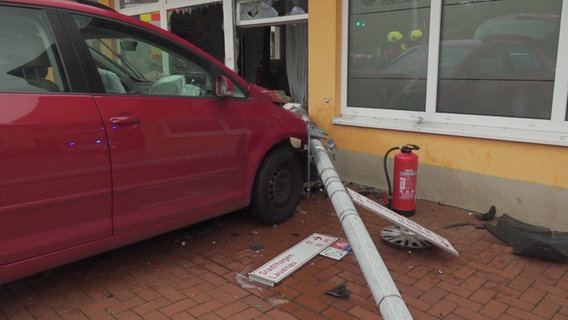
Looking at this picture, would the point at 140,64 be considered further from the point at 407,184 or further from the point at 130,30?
the point at 407,184

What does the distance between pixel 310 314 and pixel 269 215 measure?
1.50 m

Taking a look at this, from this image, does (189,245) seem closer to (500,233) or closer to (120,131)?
(120,131)

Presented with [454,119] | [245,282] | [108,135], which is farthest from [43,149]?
[454,119]

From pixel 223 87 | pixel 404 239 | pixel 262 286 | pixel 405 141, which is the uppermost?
pixel 223 87

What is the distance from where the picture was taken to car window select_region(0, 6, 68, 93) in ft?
8.91

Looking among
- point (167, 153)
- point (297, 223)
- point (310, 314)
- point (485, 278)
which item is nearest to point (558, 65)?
point (485, 278)

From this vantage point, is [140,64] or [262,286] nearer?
[262,286]

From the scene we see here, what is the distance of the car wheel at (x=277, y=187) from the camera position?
4242mm

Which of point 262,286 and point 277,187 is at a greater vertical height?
point 277,187

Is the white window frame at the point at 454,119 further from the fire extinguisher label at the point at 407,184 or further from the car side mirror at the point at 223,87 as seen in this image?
the car side mirror at the point at 223,87

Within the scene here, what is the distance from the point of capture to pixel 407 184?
463 centimetres

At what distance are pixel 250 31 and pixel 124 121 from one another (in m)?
5.27

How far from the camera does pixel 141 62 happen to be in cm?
384

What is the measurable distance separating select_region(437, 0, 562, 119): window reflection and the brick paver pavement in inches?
53.5
